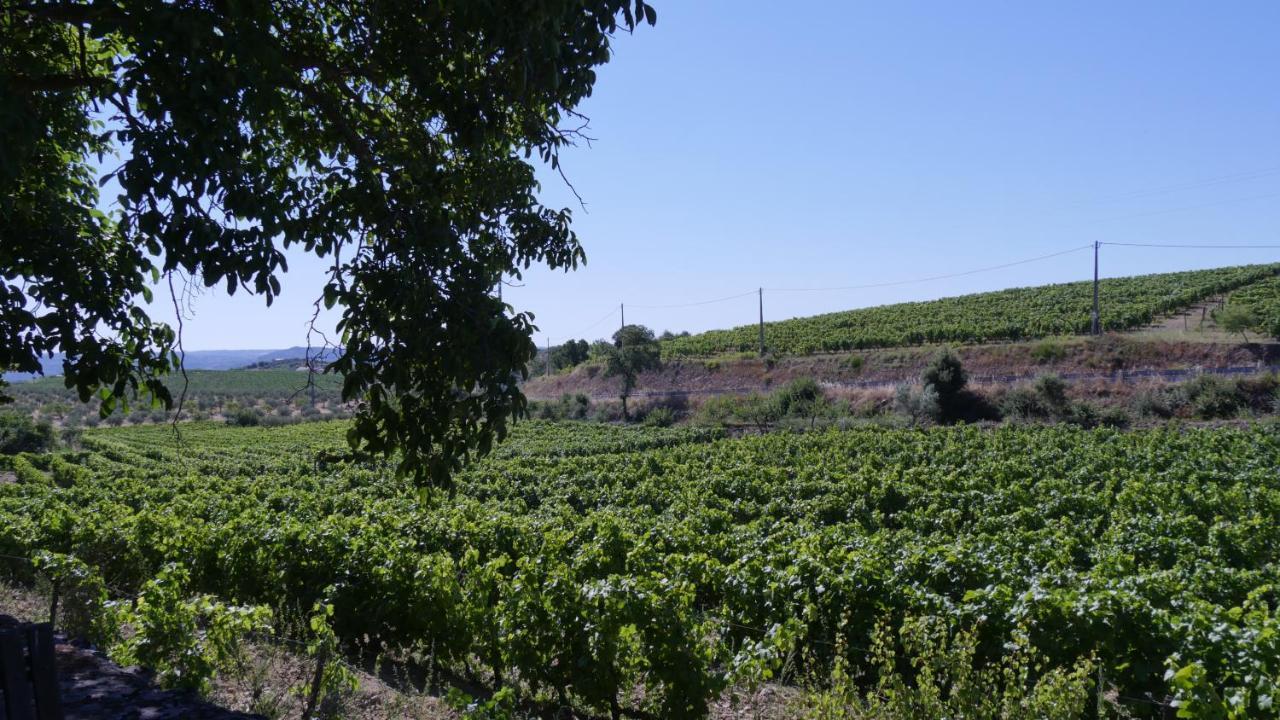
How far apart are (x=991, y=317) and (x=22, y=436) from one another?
217ft

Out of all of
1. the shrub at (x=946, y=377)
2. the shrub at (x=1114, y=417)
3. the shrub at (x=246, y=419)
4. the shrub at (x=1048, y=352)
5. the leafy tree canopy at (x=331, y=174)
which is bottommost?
the shrub at (x=246, y=419)

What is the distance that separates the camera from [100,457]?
37688 mm

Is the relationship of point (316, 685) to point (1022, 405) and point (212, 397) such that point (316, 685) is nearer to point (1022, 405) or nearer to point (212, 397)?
point (1022, 405)

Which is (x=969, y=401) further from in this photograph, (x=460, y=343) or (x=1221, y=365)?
(x=460, y=343)

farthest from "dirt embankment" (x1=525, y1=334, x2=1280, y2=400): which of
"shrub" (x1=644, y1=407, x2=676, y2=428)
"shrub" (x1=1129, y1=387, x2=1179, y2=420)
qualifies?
"shrub" (x1=644, y1=407, x2=676, y2=428)

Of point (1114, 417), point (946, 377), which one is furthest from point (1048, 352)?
point (1114, 417)

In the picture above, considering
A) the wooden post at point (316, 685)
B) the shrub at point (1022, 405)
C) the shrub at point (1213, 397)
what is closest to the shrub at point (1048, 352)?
the shrub at point (1022, 405)

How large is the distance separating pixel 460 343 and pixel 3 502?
1666 centimetres

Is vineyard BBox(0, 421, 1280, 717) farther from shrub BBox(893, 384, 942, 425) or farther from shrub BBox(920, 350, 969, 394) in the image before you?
shrub BBox(920, 350, 969, 394)

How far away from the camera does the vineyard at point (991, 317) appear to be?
54000 mm

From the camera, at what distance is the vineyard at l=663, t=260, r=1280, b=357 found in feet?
177

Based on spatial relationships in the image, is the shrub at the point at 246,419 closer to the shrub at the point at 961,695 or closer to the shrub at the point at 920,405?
the shrub at the point at 920,405

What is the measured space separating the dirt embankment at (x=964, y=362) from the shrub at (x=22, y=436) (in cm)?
3468

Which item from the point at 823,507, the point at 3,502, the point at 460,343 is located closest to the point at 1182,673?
the point at 460,343
